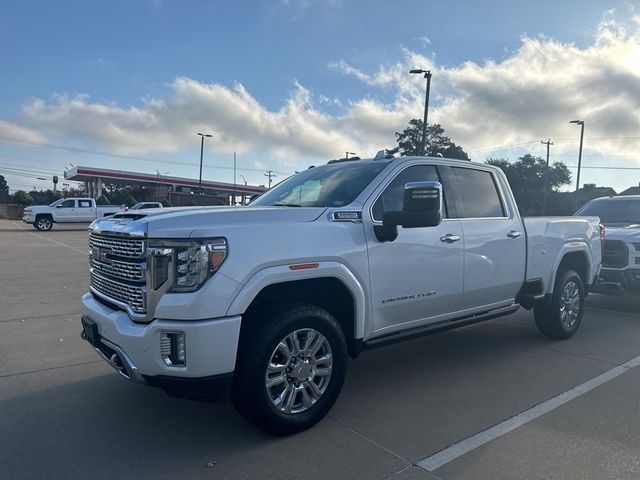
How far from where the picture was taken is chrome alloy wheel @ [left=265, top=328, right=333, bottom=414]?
3443 millimetres

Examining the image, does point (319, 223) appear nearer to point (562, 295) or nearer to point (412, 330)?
point (412, 330)

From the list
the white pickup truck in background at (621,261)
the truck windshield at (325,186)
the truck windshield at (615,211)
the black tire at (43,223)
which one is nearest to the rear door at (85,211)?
the black tire at (43,223)

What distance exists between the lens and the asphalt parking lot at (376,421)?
3129 millimetres

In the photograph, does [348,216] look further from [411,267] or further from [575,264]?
[575,264]

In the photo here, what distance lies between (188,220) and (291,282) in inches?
33.7

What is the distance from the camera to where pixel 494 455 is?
10.8 feet

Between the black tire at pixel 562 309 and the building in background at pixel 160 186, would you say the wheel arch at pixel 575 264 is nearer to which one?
the black tire at pixel 562 309

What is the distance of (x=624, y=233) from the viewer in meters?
7.91

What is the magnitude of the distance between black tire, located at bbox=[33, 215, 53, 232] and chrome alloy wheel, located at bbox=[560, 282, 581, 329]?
29.2 metres

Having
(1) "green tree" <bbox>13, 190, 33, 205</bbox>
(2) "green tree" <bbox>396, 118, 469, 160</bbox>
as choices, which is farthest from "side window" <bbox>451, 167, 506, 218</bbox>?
(1) "green tree" <bbox>13, 190, 33, 205</bbox>

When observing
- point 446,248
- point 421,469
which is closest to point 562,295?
point 446,248

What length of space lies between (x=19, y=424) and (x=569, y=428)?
158 inches

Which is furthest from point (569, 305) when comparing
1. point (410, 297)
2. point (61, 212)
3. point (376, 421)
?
point (61, 212)

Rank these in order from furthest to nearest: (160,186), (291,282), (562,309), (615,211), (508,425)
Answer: (160,186) < (615,211) < (562,309) < (508,425) < (291,282)
